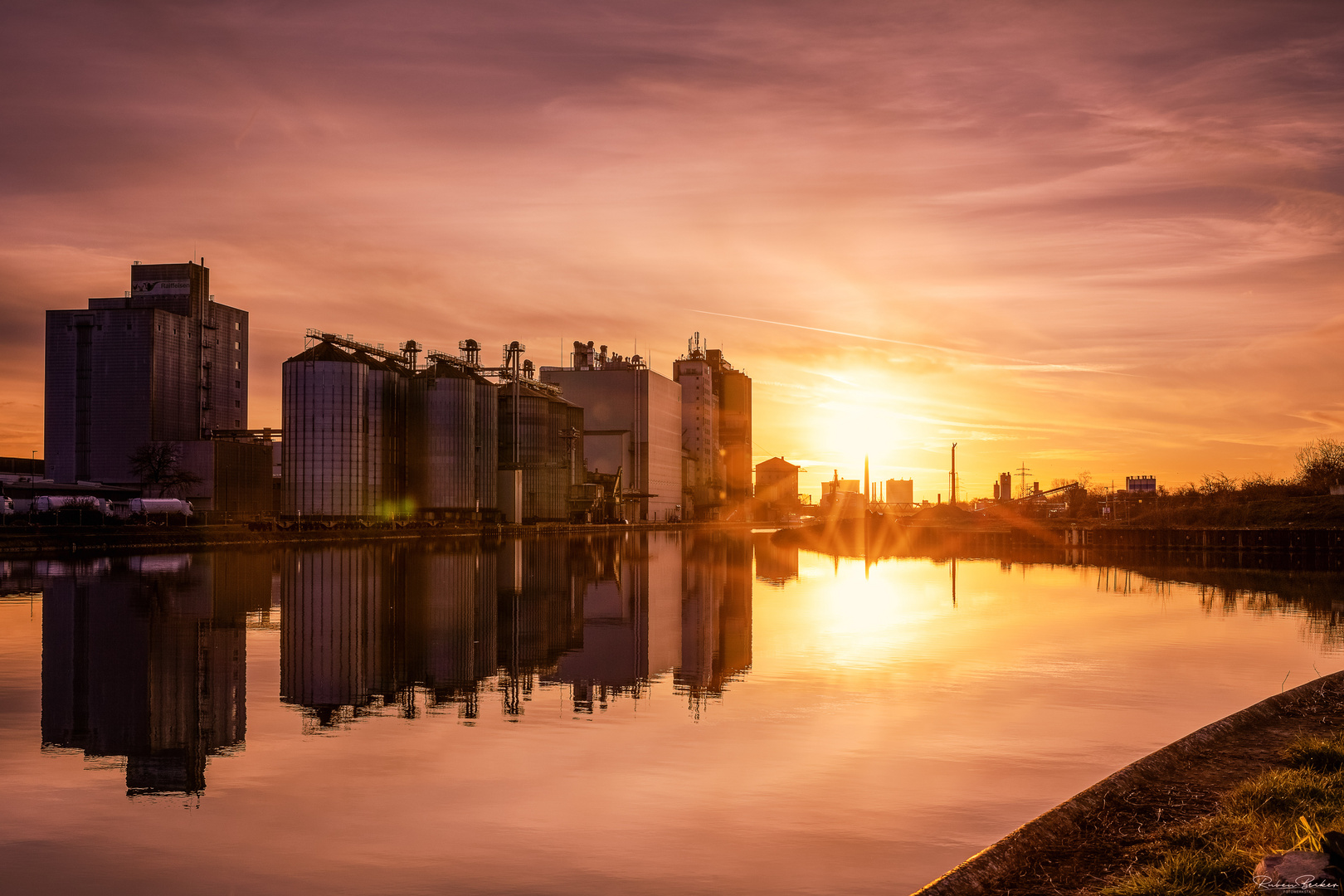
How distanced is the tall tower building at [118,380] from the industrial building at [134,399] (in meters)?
0.14

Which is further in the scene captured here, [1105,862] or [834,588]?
[834,588]

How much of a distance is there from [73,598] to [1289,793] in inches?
1699

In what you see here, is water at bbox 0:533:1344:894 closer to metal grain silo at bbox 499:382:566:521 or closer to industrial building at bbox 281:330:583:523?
industrial building at bbox 281:330:583:523

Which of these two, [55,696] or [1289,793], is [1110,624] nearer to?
[1289,793]

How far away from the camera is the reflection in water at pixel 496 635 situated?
973 inches

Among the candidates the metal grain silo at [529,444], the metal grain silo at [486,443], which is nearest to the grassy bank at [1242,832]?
the metal grain silo at [486,443]

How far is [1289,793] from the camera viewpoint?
12586 millimetres

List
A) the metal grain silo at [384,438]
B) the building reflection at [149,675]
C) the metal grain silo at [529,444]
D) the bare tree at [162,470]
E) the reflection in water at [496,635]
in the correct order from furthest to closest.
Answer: the bare tree at [162,470], the metal grain silo at [529,444], the metal grain silo at [384,438], the reflection in water at [496,635], the building reflection at [149,675]

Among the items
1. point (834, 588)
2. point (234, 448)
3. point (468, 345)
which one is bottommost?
point (834, 588)

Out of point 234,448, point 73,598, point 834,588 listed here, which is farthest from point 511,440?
point 73,598

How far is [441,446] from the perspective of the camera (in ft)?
502

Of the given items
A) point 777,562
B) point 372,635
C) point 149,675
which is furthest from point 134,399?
point 149,675
